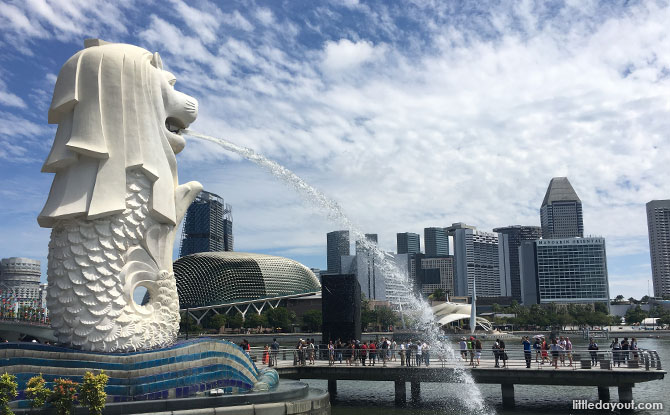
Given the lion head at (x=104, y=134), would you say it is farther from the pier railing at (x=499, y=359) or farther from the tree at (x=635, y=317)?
the tree at (x=635, y=317)

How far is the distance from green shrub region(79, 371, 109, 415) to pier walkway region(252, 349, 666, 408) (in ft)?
40.9

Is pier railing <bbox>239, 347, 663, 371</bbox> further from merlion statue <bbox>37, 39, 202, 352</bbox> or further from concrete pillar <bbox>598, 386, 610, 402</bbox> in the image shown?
merlion statue <bbox>37, 39, 202, 352</bbox>

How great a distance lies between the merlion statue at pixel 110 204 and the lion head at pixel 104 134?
22mm

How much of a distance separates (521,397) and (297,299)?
87.6 meters

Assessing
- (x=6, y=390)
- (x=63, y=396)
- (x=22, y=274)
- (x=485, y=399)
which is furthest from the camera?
(x=22, y=274)

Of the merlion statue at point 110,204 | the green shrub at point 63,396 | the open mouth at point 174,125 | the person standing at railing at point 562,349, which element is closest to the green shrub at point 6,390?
the green shrub at point 63,396

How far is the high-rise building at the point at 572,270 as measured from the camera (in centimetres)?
15888

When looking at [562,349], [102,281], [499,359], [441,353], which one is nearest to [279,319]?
[441,353]

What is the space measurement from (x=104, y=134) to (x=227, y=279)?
88.4 meters

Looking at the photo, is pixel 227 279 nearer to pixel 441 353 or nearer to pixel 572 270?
pixel 441 353

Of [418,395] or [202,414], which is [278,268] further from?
[202,414]

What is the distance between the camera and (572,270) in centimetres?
16088

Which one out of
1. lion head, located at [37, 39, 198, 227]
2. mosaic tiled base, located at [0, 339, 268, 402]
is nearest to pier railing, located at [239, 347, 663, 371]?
mosaic tiled base, located at [0, 339, 268, 402]

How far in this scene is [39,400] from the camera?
1041cm
